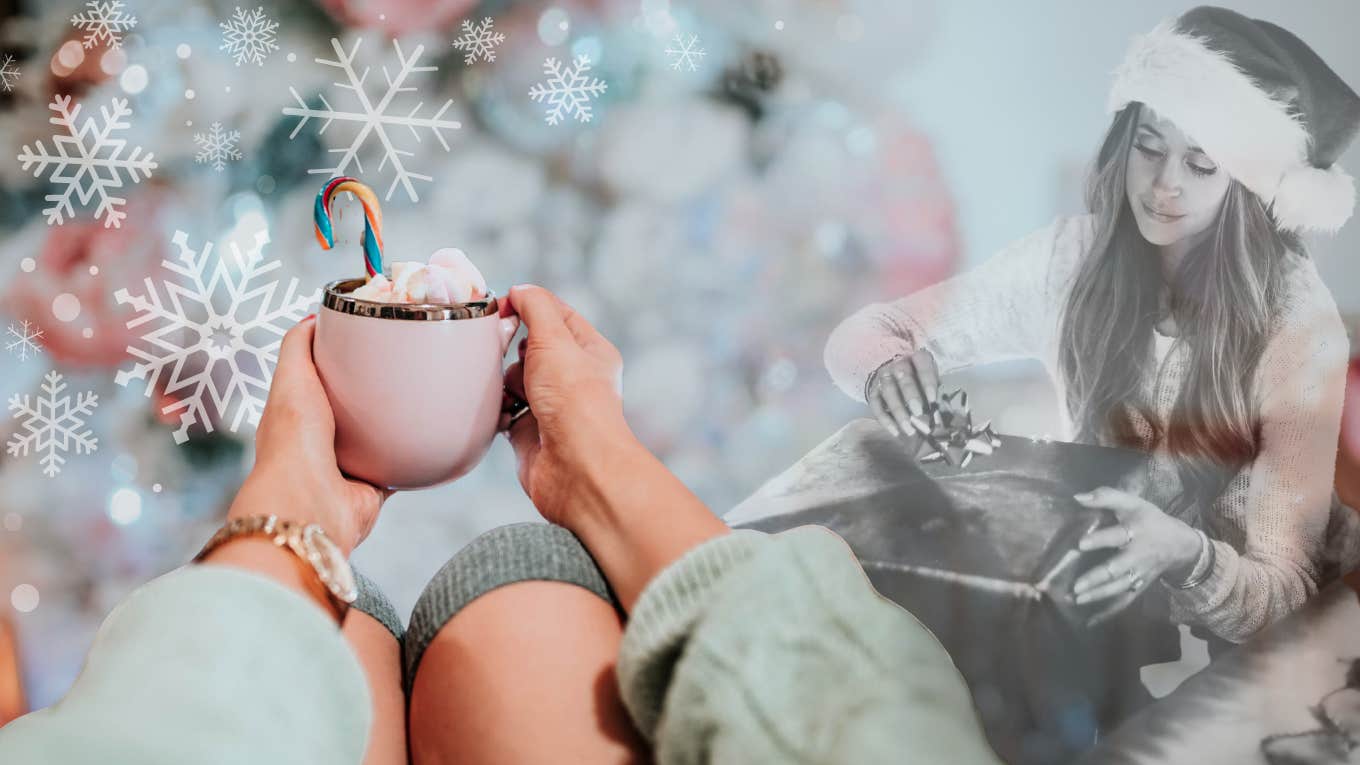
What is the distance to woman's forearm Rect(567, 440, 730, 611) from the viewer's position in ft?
2.20

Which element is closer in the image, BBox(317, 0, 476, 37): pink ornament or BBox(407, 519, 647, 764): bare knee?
BBox(407, 519, 647, 764): bare knee

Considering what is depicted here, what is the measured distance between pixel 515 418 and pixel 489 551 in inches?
11.9

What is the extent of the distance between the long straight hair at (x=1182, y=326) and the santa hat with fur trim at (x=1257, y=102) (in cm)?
3

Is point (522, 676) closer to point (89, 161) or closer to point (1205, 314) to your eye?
point (1205, 314)

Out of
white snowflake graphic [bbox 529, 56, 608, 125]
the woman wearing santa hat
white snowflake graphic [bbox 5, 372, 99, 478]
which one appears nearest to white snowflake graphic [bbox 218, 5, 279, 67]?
white snowflake graphic [bbox 529, 56, 608, 125]

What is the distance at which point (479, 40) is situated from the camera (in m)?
1.20

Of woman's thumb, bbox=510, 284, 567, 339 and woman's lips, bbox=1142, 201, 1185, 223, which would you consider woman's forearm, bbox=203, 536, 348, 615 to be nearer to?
woman's thumb, bbox=510, 284, 567, 339

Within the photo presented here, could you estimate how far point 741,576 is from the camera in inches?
18.9

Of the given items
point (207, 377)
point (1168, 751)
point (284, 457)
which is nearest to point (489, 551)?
point (284, 457)

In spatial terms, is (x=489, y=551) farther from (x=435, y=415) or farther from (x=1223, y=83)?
(x=1223, y=83)

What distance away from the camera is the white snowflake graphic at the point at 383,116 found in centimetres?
121

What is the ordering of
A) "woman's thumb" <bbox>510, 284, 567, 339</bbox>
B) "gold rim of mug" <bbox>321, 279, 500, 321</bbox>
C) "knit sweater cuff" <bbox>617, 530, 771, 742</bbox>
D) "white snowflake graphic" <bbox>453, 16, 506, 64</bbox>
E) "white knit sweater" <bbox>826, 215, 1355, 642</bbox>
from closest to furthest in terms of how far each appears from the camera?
"knit sweater cuff" <bbox>617, 530, 771, 742</bbox>, "gold rim of mug" <bbox>321, 279, 500, 321</bbox>, "woman's thumb" <bbox>510, 284, 567, 339</bbox>, "white knit sweater" <bbox>826, 215, 1355, 642</bbox>, "white snowflake graphic" <bbox>453, 16, 506, 64</bbox>
